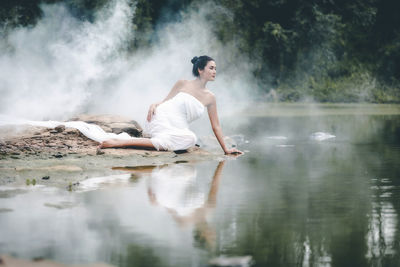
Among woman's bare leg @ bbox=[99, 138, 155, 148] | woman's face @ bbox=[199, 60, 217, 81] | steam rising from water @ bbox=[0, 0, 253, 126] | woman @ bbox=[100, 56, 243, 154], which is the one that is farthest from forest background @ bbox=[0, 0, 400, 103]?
woman's bare leg @ bbox=[99, 138, 155, 148]

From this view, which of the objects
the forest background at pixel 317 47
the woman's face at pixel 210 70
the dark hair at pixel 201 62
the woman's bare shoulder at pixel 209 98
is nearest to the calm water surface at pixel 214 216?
the woman's bare shoulder at pixel 209 98

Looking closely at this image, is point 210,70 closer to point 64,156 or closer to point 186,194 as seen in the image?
point 64,156

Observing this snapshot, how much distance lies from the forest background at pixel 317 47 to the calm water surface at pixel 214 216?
1998 cm

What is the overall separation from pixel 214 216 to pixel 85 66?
12.0 m

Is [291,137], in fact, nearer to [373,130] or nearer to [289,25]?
[373,130]

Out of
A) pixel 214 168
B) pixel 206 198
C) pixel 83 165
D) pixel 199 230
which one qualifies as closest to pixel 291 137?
pixel 214 168

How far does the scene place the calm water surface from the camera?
3.30 metres

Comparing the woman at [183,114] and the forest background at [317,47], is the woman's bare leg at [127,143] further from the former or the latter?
the forest background at [317,47]

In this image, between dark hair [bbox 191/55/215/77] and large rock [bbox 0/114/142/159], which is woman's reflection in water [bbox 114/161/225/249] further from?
dark hair [bbox 191/55/215/77]

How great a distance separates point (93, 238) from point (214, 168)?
315 cm

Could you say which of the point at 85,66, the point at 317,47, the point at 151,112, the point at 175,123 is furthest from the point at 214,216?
the point at 317,47

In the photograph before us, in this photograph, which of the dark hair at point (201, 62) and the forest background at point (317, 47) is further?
the forest background at point (317, 47)

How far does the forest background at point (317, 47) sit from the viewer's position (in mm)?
27203

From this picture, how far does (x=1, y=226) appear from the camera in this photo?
3779 mm
